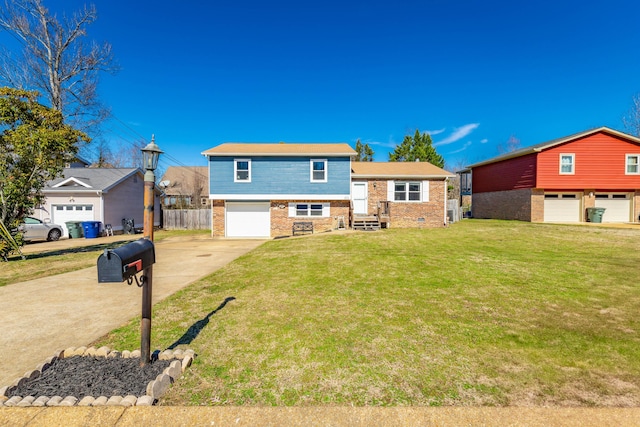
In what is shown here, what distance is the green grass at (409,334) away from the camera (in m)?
2.68

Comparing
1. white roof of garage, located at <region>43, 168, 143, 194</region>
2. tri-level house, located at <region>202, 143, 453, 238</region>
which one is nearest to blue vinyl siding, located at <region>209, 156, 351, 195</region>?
tri-level house, located at <region>202, 143, 453, 238</region>

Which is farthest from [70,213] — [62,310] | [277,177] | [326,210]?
[62,310]

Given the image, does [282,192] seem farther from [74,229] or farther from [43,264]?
[74,229]

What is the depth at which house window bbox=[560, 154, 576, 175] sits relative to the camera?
1930cm

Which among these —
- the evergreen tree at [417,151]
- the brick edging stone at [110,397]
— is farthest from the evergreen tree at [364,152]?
the brick edging stone at [110,397]

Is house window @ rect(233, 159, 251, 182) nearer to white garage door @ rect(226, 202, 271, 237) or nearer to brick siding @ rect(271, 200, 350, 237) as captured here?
white garage door @ rect(226, 202, 271, 237)

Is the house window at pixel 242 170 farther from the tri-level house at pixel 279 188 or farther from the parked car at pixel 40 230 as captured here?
the parked car at pixel 40 230

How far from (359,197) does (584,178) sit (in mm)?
16039

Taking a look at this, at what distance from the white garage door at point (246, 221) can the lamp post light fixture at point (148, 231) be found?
13.2 m

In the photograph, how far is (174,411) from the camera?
2.42m

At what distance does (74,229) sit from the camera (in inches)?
675

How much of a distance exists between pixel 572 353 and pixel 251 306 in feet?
14.9

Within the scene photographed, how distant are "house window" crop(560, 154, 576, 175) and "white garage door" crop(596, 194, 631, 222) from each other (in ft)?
9.27

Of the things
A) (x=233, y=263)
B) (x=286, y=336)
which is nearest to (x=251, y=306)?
(x=286, y=336)
